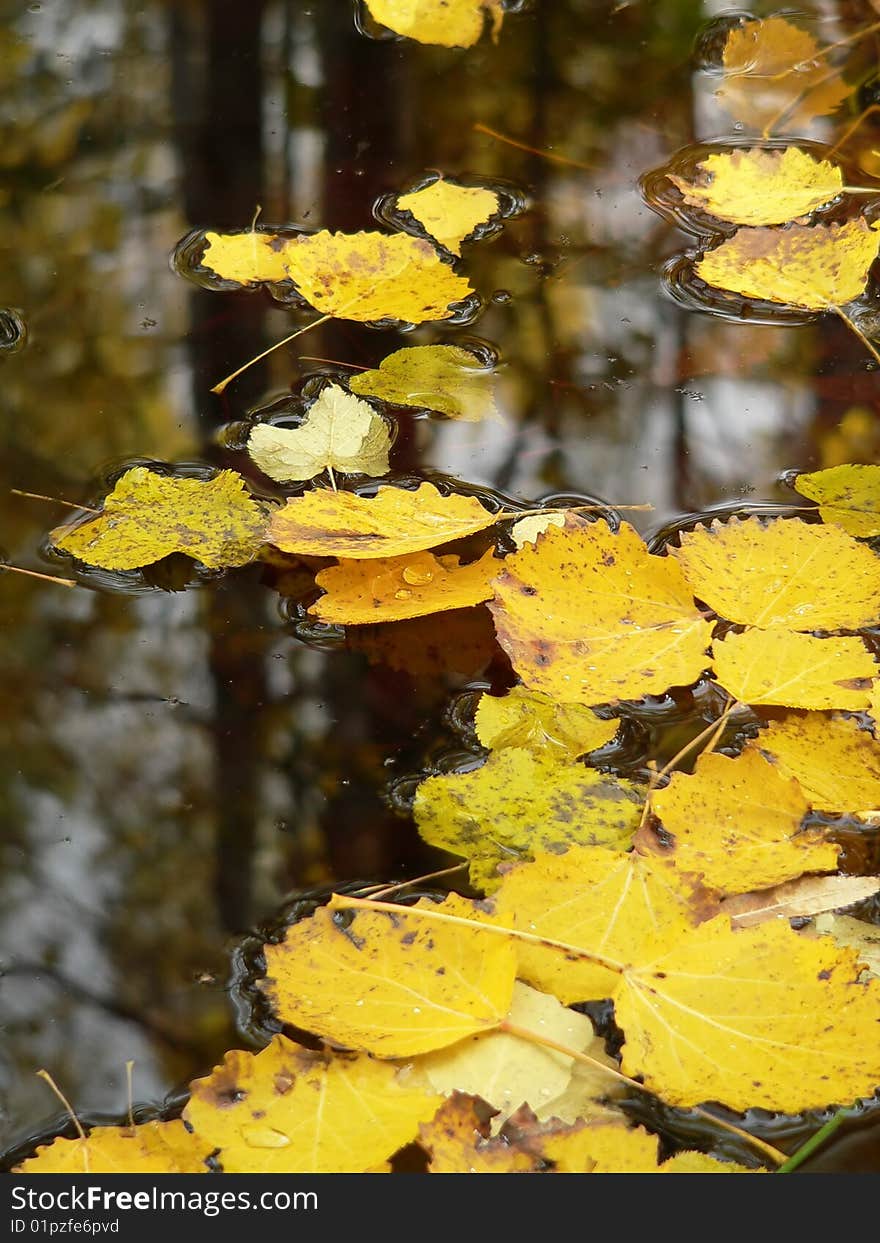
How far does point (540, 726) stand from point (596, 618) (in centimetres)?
11

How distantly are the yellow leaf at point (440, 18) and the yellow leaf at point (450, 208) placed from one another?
0.40 m

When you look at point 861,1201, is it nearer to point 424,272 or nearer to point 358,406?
point 358,406

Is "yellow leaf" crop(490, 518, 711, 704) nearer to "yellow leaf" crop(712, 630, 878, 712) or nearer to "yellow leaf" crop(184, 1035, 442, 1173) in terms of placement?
"yellow leaf" crop(712, 630, 878, 712)

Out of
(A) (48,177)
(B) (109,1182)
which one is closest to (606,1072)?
(B) (109,1182)

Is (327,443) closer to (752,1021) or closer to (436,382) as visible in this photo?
(436,382)

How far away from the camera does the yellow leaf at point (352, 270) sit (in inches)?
52.6

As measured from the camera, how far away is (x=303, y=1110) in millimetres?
723

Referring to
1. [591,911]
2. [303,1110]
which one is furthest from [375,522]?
[303,1110]

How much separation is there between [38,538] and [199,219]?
0.59 metres

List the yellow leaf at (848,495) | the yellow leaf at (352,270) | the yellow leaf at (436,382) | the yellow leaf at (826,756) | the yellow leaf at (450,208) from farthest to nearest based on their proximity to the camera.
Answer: the yellow leaf at (450,208) → the yellow leaf at (352,270) → the yellow leaf at (436,382) → the yellow leaf at (848,495) → the yellow leaf at (826,756)

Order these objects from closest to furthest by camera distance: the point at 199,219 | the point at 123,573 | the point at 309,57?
the point at 123,573
the point at 199,219
the point at 309,57

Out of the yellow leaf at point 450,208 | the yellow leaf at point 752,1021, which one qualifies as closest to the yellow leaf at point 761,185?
the yellow leaf at point 450,208

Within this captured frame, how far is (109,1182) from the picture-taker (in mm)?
704

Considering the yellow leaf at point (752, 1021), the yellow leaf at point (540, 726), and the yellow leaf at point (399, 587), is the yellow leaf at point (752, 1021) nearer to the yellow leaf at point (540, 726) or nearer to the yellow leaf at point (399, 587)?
the yellow leaf at point (540, 726)
